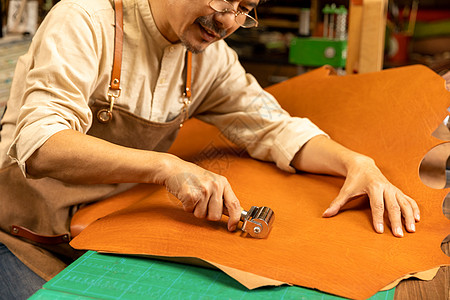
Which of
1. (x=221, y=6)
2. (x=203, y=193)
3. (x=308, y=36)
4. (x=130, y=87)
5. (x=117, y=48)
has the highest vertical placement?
(x=221, y=6)

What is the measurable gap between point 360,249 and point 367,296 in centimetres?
15

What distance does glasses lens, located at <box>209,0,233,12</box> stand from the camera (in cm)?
113

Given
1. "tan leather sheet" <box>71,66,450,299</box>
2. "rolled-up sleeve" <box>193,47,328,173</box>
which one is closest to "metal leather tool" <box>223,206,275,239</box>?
"tan leather sheet" <box>71,66,450,299</box>

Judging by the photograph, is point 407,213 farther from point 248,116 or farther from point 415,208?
point 248,116

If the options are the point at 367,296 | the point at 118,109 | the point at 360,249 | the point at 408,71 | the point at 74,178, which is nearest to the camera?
the point at 367,296

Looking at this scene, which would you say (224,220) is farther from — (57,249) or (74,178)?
(57,249)

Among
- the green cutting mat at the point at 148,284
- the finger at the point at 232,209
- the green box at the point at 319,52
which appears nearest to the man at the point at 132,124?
the finger at the point at 232,209

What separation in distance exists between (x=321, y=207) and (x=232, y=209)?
0.87 ft

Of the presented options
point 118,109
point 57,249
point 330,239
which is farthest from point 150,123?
point 330,239

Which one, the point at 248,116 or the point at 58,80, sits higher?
the point at 58,80

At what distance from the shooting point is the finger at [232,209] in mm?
950

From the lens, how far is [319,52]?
8.95 feet

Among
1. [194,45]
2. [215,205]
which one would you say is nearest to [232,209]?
[215,205]

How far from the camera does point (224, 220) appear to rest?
3.30ft
